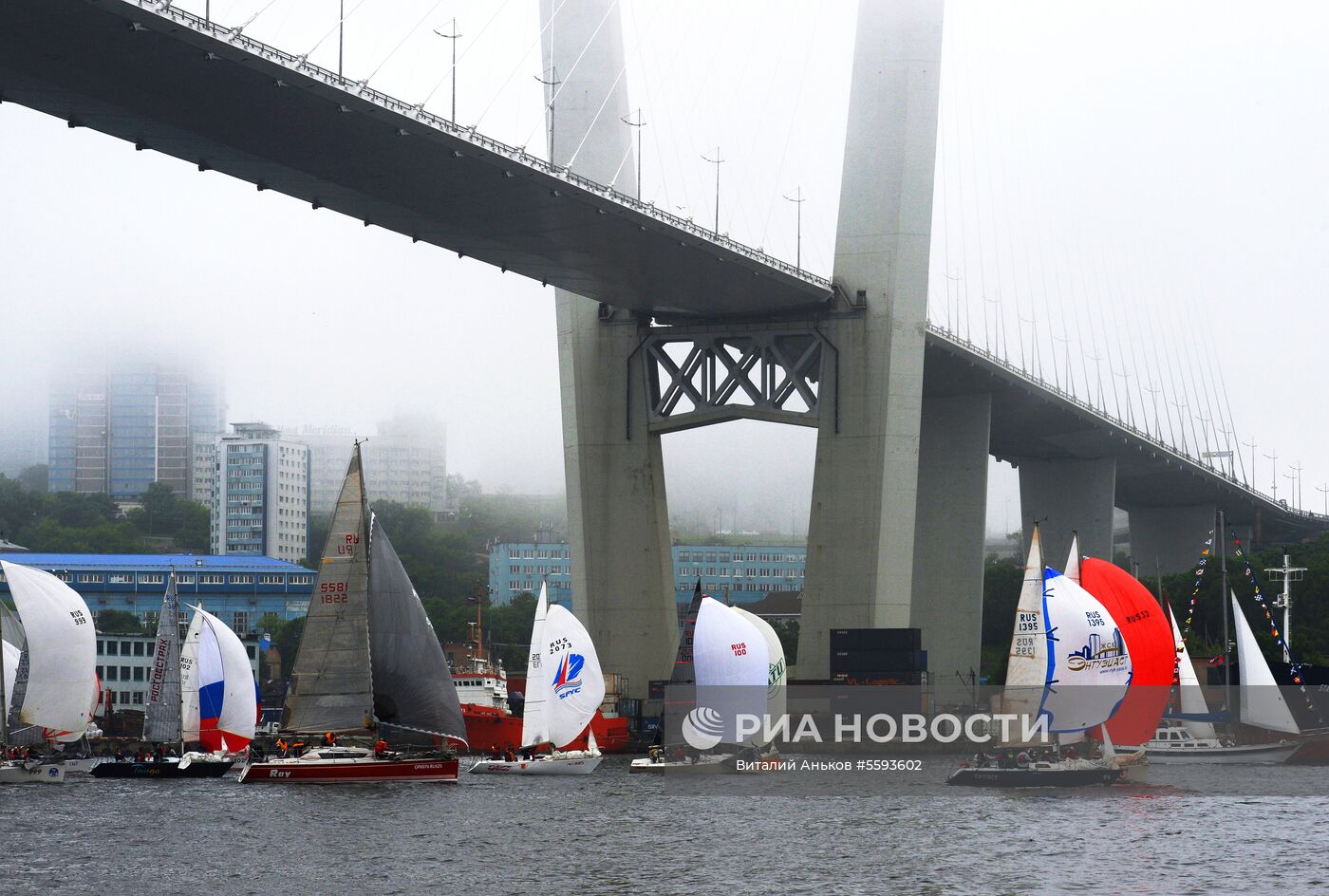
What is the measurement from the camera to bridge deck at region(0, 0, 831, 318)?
119 feet

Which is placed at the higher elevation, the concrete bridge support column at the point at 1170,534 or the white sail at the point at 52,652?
the concrete bridge support column at the point at 1170,534

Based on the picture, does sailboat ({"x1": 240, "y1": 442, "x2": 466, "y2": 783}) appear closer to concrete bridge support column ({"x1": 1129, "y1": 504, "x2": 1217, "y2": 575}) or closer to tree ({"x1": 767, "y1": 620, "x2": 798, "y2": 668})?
tree ({"x1": 767, "y1": 620, "x2": 798, "y2": 668})

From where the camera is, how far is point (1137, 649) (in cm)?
4128

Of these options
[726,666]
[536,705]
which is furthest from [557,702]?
[726,666]

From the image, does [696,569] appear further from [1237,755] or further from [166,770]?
[166,770]

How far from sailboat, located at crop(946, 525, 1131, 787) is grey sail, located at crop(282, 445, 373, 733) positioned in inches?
515

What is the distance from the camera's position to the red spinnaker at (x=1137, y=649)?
41.1 meters

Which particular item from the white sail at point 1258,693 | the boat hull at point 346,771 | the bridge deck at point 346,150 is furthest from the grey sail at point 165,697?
the white sail at point 1258,693

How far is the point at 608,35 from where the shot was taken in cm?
6034

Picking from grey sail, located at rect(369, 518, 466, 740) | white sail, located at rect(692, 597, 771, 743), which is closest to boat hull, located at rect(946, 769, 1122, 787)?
white sail, located at rect(692, 597, 771, 743)

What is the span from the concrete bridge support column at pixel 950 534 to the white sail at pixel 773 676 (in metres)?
23.6

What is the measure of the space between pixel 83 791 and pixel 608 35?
94.6 feet

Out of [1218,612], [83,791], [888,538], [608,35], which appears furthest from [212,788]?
[1218,612]

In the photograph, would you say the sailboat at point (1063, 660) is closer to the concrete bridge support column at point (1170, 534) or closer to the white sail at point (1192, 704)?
the white sail at point (1192, 704)
